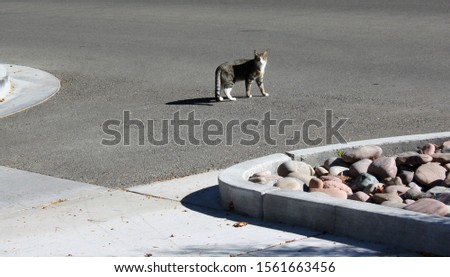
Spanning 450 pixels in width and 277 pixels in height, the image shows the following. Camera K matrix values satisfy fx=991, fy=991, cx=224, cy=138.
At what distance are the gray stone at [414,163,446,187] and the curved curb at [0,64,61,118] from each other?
6.88 m

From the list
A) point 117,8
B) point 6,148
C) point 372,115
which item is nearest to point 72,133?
point 6,148

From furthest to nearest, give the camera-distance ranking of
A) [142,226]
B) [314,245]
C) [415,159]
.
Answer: [415,159] → [142,226] → [314,245]

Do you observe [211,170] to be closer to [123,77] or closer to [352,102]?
[352,102]

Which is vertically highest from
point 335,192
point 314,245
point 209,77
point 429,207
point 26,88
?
point 429,207

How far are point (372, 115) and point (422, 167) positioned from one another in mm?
3825

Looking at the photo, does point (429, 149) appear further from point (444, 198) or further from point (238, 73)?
point (238, 73)

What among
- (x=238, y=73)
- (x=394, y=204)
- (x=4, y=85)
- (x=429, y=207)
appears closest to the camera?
(x=429, y=207)

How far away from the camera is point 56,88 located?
52.6ft

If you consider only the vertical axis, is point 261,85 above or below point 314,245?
below

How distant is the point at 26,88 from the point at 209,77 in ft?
9.85

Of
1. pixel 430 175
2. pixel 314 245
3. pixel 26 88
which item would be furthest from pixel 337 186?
pixel 26 88

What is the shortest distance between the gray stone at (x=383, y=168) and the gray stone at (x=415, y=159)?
12 cm

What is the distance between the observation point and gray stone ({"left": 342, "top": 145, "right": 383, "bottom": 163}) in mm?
9547

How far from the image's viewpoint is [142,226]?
26.9 ft
